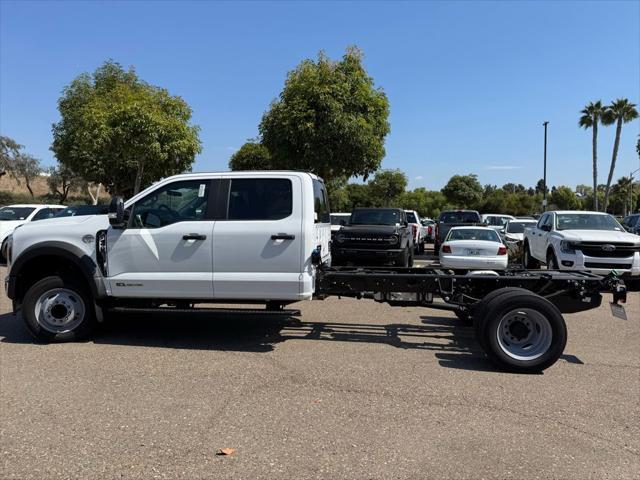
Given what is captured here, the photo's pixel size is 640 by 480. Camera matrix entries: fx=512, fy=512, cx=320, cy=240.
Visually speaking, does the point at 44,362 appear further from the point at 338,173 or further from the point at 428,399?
the point at 338,173

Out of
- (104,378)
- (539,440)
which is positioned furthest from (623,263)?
(104,378)

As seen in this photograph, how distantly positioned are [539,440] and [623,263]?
8.54m

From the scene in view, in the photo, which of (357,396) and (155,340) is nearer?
(357,396)

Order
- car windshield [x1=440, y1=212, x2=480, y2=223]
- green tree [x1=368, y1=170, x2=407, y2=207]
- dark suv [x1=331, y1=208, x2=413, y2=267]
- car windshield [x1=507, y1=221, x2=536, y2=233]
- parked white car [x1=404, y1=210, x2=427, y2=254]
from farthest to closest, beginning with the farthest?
green tree [x1=368, y1=170, x2=407, y2=207] → car windshield [x1=440, y1=212, x2=480, y2=223] → car windshield [x1=507, y1=221, x2=536, y2=233] → parked white car [x1=404, y1=210, x2=427, y2=254] → dark suv [x1=331, y1=208, x2=413, y2=267]

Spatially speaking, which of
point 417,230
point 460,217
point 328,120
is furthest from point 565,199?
point 328,120

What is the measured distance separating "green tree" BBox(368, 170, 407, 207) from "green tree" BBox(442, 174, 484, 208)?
7.64 meters

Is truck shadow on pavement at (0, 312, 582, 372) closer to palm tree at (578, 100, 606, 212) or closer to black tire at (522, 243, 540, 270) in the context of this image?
black tire at (522, 243, 540, 270)

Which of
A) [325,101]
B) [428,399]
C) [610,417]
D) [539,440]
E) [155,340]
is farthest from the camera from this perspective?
[325,101]

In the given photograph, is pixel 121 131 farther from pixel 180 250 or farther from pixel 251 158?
pixel 251 158

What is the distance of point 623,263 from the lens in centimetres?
1097

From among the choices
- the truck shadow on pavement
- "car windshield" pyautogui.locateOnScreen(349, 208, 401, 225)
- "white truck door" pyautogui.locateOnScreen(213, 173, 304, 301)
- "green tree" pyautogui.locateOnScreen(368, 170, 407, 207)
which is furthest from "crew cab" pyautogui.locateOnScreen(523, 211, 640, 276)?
"green tree" pyautogui.locateOnScreen(368, 170, 407, 207)

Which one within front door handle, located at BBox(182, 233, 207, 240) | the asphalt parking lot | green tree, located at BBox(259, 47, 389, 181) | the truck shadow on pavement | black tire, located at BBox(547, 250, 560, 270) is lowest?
the asphalt parking lot

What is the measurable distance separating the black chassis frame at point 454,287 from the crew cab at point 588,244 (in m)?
4.27

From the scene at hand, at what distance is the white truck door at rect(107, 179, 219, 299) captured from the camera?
6.23 meters
